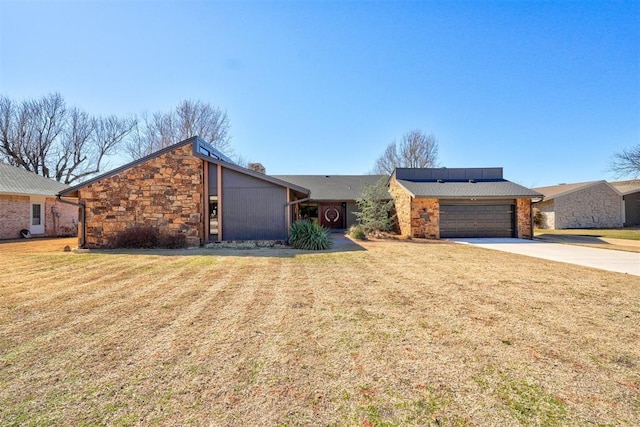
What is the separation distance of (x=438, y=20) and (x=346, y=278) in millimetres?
9985

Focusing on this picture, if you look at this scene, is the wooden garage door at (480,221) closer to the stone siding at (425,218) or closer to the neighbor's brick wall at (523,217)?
the neighbor's brick wall at (523,217)

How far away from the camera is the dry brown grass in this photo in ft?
6.59

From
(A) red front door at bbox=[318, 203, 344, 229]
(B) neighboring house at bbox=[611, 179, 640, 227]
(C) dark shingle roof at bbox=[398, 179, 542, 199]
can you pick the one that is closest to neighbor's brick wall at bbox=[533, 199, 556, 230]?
(B) neighboring house at bbox=[611, 179, 640, 227]

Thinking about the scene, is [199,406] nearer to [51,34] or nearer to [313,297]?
[313,297]

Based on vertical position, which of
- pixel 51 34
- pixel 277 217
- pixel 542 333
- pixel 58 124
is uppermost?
pixel 58 124

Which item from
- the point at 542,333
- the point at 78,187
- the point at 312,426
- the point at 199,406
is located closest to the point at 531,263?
the point at 542,333

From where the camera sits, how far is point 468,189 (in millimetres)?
15945

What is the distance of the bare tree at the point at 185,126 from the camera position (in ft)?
81.4

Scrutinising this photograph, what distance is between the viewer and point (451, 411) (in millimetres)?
1990

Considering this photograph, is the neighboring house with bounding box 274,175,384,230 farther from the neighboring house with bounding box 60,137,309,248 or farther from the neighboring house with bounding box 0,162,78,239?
the neighboring house with bounding box 0,162,78,239

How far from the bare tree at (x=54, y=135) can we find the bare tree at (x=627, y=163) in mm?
45211

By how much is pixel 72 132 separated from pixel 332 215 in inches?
1012

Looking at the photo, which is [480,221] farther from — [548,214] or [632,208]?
[632,208]

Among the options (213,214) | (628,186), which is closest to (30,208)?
(213,214)
